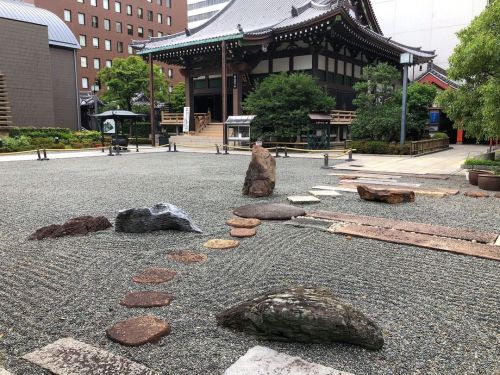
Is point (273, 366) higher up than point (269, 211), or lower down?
lower down

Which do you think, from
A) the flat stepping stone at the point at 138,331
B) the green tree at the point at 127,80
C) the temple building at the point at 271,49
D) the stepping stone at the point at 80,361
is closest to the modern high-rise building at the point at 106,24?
the green tree at the point at 127,80

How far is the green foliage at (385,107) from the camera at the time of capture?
795 inches

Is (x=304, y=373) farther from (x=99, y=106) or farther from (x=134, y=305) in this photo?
(x=99, y=106)

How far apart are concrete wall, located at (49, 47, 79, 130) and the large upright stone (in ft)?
87.4

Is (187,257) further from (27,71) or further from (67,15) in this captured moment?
(67,15)

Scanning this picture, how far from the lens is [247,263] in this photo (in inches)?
175

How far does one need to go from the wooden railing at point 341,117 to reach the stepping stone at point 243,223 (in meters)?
18.6

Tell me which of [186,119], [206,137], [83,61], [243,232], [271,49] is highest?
[83,61]

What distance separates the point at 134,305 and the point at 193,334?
70 centimetres

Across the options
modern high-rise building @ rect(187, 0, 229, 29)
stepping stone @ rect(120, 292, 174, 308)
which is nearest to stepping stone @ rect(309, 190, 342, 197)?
stepping stone @ rect(120, 292, 174, 308)

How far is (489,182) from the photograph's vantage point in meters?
9.47

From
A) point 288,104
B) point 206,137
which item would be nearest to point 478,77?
point 288,104

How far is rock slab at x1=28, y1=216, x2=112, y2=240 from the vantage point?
5.48m

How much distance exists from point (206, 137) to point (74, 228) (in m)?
22.3
